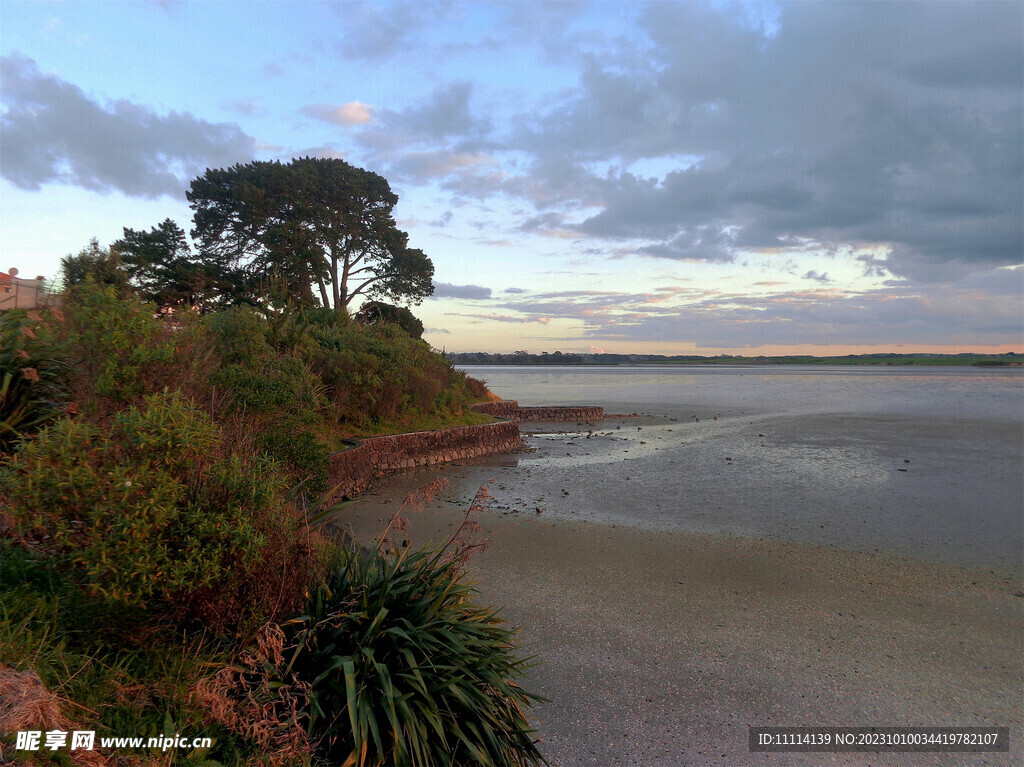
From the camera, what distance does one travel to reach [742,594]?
6445 mm

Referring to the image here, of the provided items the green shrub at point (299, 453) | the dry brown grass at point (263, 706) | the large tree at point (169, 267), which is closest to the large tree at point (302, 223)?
the large tree at point (169, 267)

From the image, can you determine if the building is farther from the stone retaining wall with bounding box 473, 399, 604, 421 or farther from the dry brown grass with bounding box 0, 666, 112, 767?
the stone retaining wall with bounding box 473, 399, 604, 421

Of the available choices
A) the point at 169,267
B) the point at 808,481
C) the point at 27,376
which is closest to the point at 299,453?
the point at 27,376

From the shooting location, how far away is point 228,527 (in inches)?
109

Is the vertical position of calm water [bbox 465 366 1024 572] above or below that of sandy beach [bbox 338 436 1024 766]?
below

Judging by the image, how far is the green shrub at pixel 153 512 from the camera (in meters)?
2.58

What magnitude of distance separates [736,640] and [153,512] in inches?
188

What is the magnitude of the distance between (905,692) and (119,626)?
533 centimetres

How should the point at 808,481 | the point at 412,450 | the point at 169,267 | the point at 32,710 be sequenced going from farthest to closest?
the point at 169,267
the point at 412,450
the point at 808,481
the point at 32,710

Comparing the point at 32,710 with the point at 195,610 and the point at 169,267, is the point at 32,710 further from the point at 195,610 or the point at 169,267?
the point at 169,267

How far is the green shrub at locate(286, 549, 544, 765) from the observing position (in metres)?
2.76

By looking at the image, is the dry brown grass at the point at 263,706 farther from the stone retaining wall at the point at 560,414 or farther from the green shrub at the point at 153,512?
the stone retaining wall at the point at 560,414

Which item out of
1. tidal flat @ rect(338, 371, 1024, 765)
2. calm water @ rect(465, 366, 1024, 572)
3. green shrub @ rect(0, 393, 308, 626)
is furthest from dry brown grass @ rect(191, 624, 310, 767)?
calm water @ rect(465, 366, 1024, 572)

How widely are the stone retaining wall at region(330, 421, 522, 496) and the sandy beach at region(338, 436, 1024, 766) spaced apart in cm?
310
